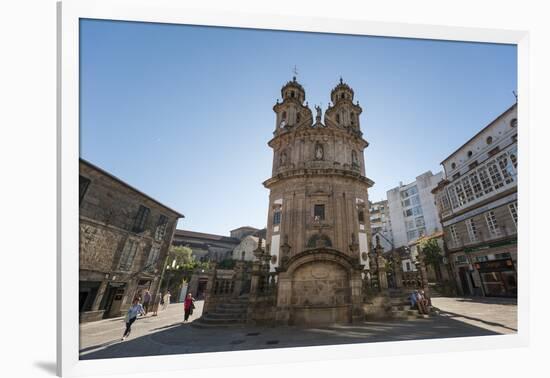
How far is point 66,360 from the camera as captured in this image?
4059 mm

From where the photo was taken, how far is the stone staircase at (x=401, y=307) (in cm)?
838

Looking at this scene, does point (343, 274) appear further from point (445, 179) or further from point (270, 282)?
point (445, 179)

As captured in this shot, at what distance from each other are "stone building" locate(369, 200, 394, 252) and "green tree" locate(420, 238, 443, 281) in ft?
50.9

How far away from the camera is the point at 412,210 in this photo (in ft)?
107

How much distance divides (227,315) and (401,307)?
659 centimetres

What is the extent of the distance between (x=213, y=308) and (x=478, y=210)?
42.3 feet

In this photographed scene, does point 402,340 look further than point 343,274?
No

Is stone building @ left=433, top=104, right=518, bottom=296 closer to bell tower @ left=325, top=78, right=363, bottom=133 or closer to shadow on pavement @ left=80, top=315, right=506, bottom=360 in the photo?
shadow on pavement @ left=80, top=315, right=506, bottom=360

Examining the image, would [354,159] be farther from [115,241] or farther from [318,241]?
[115,241]

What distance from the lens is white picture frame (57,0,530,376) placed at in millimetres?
4133

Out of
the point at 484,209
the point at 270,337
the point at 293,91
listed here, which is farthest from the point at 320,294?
the point at 293,91

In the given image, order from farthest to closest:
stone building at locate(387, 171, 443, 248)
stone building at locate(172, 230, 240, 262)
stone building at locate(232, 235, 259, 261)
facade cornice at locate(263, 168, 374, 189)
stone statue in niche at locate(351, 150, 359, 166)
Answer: stone building at locate(232, 235, 259, 261)
stone building at locate(387, 171, 443, 248)
stone building at locate(172, 230, 240, 262)
stone statue in niche at locate(351, 150, 359, 166)
facade cornice at locate(263, 168, 374, 189)

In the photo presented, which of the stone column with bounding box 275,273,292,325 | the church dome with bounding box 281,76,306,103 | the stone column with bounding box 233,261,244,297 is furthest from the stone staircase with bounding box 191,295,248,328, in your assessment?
the church dome with bounding box 281,76,306,103
